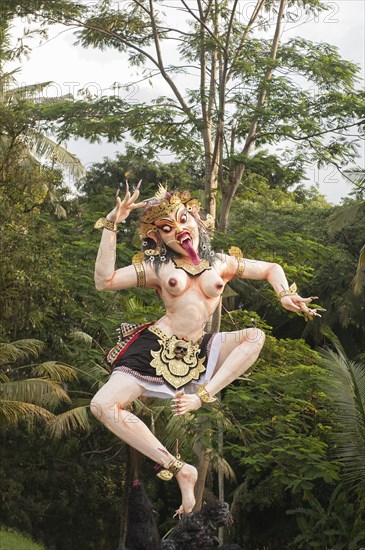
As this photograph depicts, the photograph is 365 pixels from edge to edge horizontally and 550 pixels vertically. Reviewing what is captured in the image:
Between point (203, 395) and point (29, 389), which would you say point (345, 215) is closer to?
point (29, 389)

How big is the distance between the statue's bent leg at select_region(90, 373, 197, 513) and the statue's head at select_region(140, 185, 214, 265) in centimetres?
106

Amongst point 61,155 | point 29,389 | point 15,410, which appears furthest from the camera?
point 61,155

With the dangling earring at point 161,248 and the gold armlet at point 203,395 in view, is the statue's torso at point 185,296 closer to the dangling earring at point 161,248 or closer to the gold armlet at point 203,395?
the dangling earring at point 161,248

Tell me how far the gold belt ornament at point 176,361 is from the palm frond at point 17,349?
19.8 feet

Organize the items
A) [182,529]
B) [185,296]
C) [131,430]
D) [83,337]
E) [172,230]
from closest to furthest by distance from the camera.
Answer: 1. [182,529]
2. [131,430]
3. [185,296]
4. [172,230]
5. [83,337]

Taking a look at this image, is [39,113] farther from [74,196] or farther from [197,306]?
[74,196]

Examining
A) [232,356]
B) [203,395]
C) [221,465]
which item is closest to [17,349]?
[221,465]

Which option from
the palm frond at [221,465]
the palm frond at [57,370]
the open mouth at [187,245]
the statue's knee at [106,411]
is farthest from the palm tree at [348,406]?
the statue's knee at [106,411]

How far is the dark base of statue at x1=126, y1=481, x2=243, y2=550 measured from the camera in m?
7.44

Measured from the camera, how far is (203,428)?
11.8 m

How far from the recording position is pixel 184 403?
7.71m

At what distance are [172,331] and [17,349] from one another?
6209mm

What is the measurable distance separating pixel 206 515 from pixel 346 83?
26.9 ft

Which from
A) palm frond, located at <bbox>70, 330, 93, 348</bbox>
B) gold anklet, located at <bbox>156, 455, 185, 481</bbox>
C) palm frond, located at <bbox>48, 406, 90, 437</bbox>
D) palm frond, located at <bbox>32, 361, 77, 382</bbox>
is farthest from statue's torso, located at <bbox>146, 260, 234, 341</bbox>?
palm frond, located at <bbox>48, 406, 90, 437</bbox>
